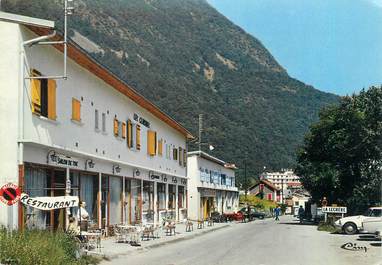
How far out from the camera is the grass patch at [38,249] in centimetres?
1339

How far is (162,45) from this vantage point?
164 meters

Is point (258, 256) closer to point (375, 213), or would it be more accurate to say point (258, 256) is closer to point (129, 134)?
point (375, 213)

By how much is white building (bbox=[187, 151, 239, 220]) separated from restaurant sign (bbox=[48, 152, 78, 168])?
35011 mm

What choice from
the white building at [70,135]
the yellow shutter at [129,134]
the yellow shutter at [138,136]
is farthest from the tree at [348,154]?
the yellow shutter at [129,134]

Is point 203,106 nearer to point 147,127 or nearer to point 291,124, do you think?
point 291,124

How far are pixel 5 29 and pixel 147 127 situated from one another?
2018cm

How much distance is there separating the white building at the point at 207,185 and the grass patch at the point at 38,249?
139ft

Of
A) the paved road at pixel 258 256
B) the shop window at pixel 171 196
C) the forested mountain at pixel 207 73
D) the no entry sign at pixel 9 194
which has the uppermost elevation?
the forested mountain at pixel 207 73

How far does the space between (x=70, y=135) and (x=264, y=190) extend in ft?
385

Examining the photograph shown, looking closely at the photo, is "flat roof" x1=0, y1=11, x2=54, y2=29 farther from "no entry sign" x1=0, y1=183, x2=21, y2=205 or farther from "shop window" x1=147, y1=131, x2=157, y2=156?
"shop window" x1=147, y1=131, x2=157, y2=156

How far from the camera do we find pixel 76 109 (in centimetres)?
2450

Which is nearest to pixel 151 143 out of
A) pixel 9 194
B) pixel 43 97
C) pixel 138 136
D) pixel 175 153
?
pixel 138 136

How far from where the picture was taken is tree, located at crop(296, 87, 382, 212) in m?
46.3

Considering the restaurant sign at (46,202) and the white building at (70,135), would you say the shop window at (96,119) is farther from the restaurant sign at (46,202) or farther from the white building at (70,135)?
the restaurant sign at (46,202)
